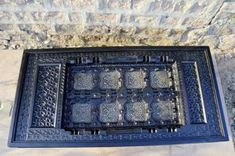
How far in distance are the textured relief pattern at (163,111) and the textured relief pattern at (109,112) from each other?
148 millimetres

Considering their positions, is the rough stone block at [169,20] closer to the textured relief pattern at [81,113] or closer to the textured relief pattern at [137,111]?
the textured relief pattern at [137,111]

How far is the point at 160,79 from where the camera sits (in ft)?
4.32

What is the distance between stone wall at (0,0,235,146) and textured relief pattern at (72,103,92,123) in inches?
11.5

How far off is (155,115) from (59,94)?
0.39 metres

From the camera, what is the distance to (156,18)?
125cm

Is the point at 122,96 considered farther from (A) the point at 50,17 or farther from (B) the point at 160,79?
(A) the point at 50,17

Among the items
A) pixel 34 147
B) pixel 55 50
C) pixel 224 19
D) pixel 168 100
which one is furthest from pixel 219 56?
pixel 34 147

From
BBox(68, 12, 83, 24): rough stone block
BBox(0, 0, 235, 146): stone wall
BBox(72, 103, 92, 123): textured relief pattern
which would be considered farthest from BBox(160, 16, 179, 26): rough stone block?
BBox(72, 103, 92, 123): textured relief pattern

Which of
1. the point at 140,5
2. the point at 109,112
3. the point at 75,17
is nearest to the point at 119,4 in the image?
the point at 140,5

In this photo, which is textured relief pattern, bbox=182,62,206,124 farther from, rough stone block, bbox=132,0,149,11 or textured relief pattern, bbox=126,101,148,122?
rough stone block, bbox=132,0,149,11

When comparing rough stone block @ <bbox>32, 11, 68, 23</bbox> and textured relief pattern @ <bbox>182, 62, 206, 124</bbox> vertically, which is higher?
rough stone block @ <bbox>32, 11, 68, 23</bbox>

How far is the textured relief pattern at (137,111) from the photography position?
125 centimetres

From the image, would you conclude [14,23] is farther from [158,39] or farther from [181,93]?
[181,93]

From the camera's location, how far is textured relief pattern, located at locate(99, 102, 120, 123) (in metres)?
1.25
